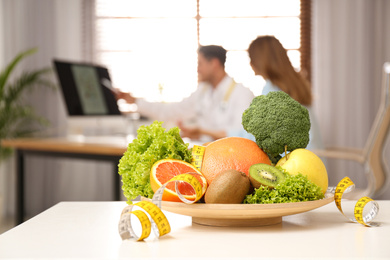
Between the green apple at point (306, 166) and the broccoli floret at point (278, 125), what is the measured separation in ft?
0.11

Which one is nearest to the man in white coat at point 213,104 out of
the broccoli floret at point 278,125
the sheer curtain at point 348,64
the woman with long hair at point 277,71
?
the woman with long hair at point 277,71

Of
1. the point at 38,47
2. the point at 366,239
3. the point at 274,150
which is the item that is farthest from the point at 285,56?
the point at 38,47

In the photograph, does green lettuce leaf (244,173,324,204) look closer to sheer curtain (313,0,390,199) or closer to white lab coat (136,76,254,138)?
white lab coat (136,76,254,138)

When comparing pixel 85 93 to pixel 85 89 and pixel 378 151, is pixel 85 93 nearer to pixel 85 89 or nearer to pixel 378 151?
pixel 85 89

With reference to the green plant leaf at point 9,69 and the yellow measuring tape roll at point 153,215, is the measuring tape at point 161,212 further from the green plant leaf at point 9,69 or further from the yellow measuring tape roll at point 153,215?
the green plant leaf at point 9,69

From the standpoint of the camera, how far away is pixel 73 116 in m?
3.67

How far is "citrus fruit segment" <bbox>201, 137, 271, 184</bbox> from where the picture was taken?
1033mm

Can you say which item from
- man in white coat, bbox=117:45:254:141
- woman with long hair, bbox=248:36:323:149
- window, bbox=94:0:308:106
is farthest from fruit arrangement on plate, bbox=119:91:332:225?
window, bbox=94:0:308:106

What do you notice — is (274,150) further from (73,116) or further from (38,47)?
(38,47)

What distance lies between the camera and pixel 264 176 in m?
0.97

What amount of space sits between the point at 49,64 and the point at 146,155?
14.8 ft

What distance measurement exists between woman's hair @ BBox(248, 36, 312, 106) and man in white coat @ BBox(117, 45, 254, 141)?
70cm

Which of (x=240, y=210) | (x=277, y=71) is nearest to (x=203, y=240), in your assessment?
(x=240, y=210)

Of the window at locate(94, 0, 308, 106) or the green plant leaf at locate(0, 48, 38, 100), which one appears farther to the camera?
the window at locate(94, 0, 308, 106)
